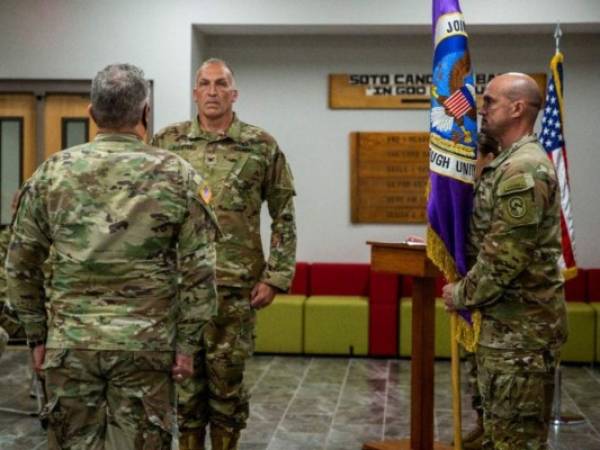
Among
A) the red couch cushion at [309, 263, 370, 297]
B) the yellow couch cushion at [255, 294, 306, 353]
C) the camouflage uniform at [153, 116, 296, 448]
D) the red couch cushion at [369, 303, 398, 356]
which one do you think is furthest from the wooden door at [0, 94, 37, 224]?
the camouflage uniform at [153, 116, 296, 448]

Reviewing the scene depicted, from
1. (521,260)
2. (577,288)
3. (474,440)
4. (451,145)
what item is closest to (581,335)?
(577,288)

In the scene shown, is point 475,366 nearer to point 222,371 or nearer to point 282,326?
point 222,371

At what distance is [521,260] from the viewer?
119 inches

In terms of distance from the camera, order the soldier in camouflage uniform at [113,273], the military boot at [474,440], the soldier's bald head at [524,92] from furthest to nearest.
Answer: the military boot at [474,440] → the soldier's bald head at [524,92] → the soldier in camouflage uniform at [113,273]

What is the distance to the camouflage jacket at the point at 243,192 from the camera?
3.80 metres

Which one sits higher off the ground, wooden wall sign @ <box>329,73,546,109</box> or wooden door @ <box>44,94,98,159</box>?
wooden wall sign @ <box>329,73,546,109</box>

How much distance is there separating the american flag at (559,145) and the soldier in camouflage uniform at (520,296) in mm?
Result: 2601

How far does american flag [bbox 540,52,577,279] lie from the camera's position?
5688 millimetres

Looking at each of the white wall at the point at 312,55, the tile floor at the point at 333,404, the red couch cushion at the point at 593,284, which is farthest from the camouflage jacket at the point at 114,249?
the red couch cushion at the point at 593,284

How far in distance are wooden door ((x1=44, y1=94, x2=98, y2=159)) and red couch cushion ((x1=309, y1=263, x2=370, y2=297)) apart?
2.28m

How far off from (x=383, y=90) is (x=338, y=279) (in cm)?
173

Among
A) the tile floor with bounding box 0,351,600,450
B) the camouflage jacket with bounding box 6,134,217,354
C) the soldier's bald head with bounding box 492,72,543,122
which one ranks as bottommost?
the tile floor with bounding box 0,351,600,450

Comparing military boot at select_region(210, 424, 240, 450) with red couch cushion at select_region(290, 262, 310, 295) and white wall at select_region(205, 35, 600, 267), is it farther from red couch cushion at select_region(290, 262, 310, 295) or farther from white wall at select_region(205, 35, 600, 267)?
white wall at select_region(205, 35, 600, 267)

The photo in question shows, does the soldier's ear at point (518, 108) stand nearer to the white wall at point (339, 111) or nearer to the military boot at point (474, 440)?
the military boot at point (474, 440)
